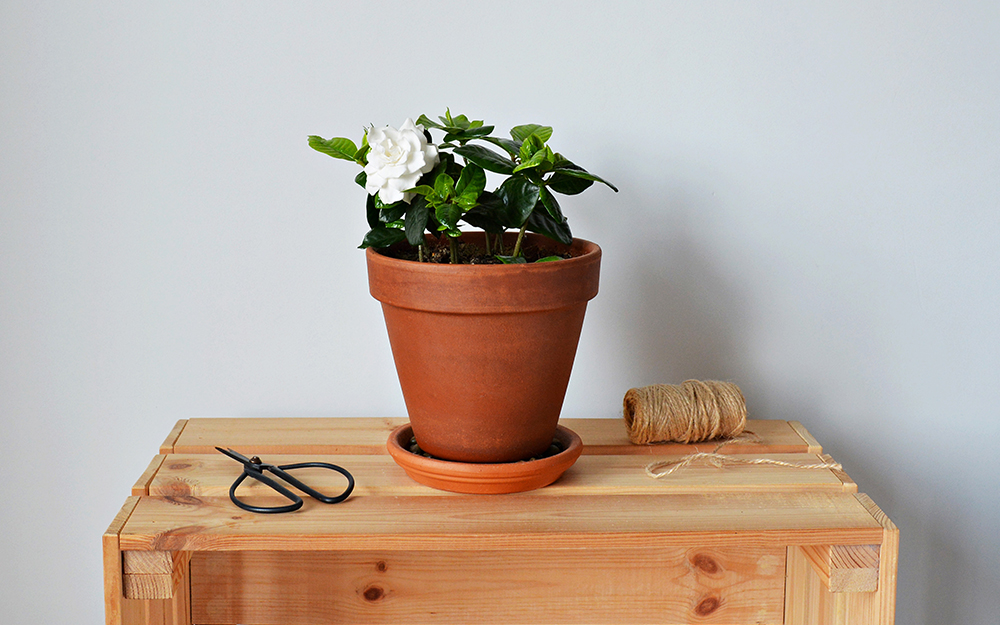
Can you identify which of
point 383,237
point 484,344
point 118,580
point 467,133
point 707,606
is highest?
point 467,133

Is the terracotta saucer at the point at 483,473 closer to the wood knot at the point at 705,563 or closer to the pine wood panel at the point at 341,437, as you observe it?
the pine wood panel at the point at 341,437

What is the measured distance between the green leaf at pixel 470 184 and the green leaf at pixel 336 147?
0.36ft

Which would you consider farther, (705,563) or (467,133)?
(705,563)

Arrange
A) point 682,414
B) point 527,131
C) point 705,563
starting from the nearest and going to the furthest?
point 527,131 → point 682,414 → point 705,563

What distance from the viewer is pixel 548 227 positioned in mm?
834

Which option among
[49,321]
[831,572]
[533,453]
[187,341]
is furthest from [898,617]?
[49,321]

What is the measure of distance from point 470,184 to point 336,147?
0.14 m

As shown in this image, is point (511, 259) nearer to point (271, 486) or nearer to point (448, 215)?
point (448, 215)

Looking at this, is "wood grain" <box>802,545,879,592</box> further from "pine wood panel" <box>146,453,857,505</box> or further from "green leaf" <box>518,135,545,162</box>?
"green leaf" <box>518,135,545,162</box>

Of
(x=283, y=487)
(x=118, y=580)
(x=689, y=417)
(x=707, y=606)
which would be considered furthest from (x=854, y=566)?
(x=118, y=580)

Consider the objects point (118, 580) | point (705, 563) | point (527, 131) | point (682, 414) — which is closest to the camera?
point (118, 580)

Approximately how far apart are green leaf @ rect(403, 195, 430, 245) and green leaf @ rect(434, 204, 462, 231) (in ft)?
0.06

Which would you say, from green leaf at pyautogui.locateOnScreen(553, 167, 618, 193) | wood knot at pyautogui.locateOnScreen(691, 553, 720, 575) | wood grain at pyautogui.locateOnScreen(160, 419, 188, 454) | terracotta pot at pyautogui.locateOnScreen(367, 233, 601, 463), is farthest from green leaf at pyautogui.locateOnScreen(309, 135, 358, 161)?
wood knot at pyautogui.locateOnScreen(691, 553, 720, 575)

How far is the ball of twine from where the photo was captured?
0.98m
